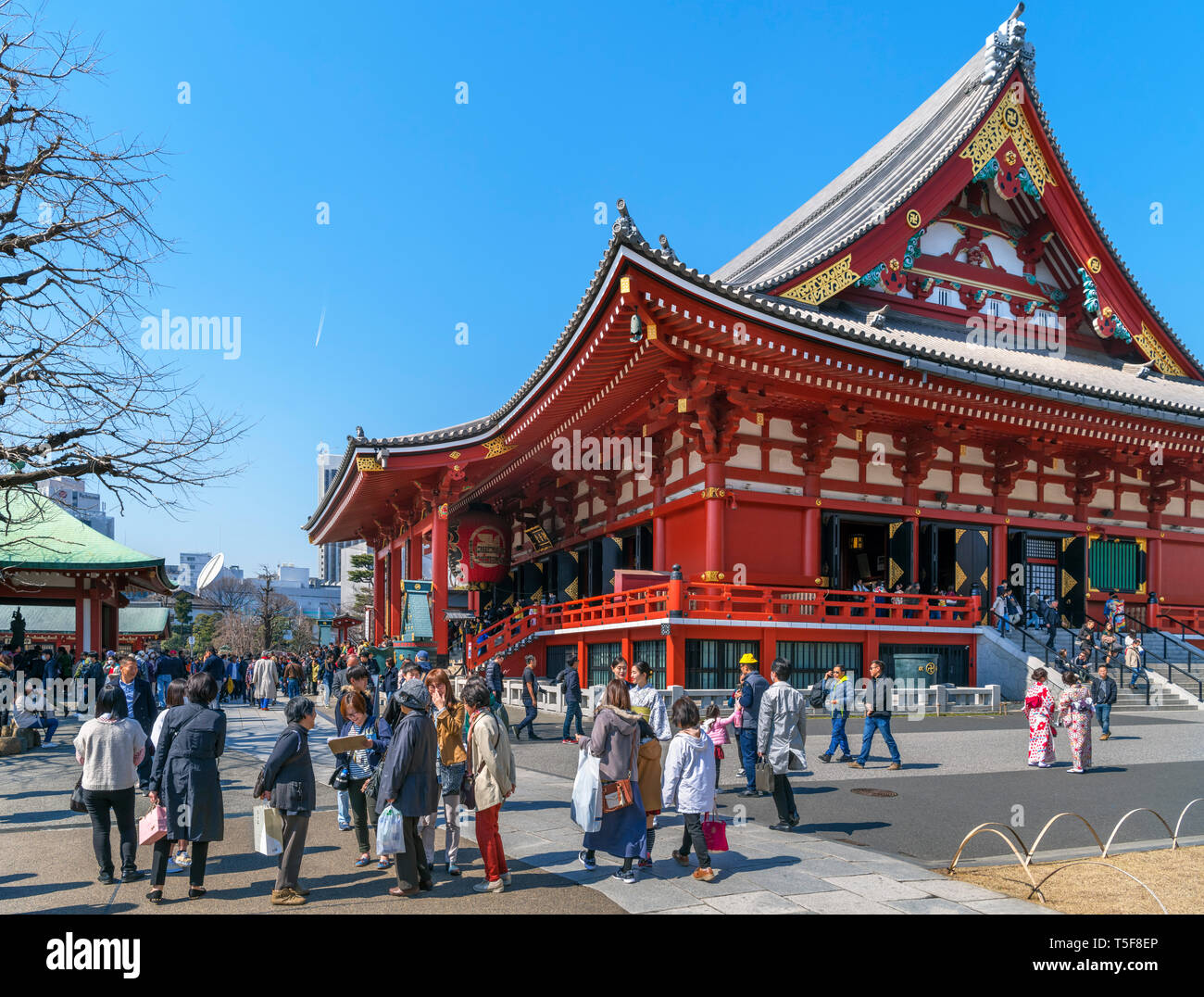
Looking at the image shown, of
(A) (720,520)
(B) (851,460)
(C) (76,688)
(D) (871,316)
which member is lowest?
(C) (76,688)

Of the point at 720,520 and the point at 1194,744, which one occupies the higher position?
the point at 720,520

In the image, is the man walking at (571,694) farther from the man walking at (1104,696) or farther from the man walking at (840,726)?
the man walking at (1104,696)

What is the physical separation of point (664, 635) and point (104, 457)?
10419 millimetres

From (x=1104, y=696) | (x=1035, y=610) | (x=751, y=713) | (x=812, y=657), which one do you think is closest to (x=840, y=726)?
(x=751, y=713)

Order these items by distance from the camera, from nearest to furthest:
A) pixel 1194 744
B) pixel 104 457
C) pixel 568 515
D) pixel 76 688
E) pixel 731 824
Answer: pixel 731 824 → pixel 104 457 → pixel 1194 744 → pixel 76 688 → pixel 568 515

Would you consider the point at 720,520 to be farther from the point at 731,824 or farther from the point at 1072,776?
the point at 731,824

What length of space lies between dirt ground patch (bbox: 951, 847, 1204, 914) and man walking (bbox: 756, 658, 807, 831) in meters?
1.91

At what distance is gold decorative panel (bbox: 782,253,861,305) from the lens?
2203 cm

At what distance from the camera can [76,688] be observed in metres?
23.2

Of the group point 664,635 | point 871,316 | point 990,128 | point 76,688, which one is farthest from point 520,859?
point 990,128

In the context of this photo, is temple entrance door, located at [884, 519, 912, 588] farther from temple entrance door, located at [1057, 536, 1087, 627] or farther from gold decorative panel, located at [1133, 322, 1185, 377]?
gold decorative panel, located at [1133, 322, 1185, 377]

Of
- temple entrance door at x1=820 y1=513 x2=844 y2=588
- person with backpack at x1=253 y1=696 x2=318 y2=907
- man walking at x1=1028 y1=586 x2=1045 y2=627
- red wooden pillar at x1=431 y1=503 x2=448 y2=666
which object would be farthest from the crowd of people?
man walking at x1=1028 y1=586 x2=1045 y2=627

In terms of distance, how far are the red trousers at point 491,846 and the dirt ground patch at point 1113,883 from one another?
3.88 meters

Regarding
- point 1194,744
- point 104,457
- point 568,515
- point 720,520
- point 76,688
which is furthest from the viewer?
point 568,515
